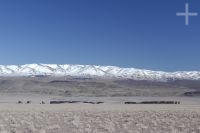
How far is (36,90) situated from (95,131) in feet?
431

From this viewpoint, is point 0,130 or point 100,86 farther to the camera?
point 100,86

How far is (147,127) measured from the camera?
1182 inches

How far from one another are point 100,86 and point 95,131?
15023 cm

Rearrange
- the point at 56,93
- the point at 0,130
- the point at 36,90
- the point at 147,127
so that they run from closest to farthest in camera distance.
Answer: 1. the point at 0,130
2. the point at 147,127
3. the point at 56,93
4. the point at 36,90

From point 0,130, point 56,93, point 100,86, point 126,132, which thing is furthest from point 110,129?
point 100,86

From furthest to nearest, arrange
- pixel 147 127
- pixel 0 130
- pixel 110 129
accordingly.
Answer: pixel 147 127 < pixel 110 129 < pixel 0 130

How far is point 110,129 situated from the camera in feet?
91.9

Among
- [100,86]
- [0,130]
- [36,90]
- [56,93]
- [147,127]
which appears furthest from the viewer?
[100,86]

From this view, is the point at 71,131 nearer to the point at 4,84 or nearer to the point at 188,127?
the point at 188,127

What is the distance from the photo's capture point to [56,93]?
145 m

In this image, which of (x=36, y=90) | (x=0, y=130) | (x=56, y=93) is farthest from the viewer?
(x=36, y=90)

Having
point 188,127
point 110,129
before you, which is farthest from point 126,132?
point 188,127

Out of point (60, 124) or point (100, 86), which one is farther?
point (100, 86)

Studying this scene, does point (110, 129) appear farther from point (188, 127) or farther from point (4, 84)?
point (4, 84)
